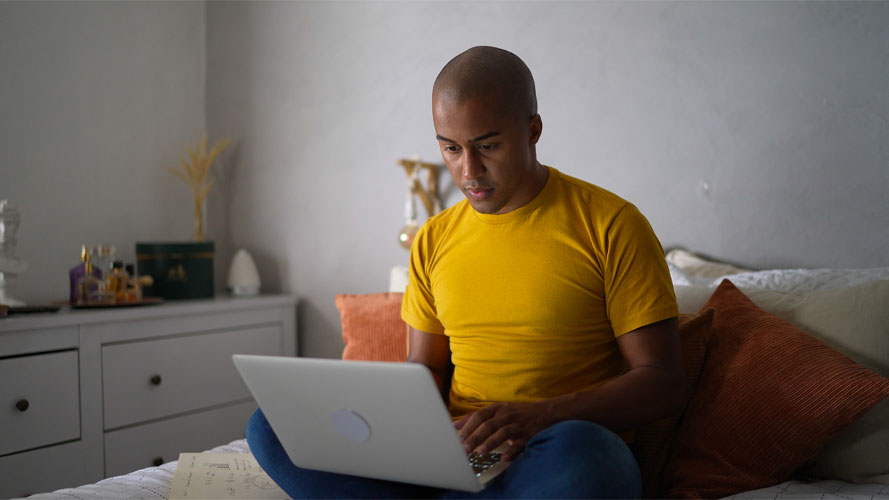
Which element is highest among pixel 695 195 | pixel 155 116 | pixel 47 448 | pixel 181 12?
pixel 181 12

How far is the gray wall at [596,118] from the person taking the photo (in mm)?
1666

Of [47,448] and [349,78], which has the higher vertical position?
[349,78]

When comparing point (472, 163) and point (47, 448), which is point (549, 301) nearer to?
point (472, 163)

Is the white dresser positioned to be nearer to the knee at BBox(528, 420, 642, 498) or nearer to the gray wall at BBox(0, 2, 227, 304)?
the gray wall at BBox(0, 2, 227, 304)

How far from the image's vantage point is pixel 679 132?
6.15ft

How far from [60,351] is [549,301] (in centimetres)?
145

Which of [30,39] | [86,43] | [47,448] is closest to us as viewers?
[47,448]

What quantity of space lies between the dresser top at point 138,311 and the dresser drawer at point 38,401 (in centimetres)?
9

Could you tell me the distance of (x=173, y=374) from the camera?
2.29m

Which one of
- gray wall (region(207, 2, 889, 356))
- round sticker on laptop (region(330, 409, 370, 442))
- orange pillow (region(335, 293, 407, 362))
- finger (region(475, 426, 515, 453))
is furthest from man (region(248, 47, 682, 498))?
gray wall (region(207, 2, 889, 356))

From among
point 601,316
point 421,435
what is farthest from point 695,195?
point 421,435

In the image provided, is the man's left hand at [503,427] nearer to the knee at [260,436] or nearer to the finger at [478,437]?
the finger at [478,437]

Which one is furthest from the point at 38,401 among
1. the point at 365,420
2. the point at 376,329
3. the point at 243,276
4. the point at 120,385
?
the point at 365,420

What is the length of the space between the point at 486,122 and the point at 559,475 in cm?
58
